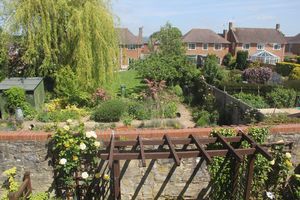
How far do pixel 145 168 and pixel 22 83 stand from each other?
9518 mm

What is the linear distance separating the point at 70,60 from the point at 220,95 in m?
7.77

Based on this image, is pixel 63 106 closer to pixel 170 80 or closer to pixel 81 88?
pixel 81 88

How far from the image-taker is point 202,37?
149 ft

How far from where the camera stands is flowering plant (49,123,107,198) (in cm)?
498

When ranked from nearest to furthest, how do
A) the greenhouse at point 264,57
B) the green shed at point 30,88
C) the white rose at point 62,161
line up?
the white rose at point 62,161, the green shed at point 30,88, the greenhouse at point 264,57

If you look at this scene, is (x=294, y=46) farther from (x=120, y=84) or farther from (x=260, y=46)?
(x=120, y=84)

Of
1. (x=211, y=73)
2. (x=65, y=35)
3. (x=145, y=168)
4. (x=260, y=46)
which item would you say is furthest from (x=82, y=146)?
(x=260, y=46)

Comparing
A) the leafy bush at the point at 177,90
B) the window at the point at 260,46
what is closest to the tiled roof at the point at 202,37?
the window at the point at 260,46

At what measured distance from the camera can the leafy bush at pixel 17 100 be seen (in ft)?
38.7

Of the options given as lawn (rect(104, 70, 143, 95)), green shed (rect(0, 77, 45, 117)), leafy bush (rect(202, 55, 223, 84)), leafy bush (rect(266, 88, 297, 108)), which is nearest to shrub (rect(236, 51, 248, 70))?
lawn (rect(104, 70, 143, 95))

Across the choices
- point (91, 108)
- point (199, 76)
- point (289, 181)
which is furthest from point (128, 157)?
point (199, 76)

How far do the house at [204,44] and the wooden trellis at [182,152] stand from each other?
4087cm

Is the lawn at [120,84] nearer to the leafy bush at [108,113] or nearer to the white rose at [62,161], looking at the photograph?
the leafy bush at [108,113]

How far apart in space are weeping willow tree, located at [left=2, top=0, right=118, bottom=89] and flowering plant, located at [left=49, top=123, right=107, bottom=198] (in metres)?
8.64
